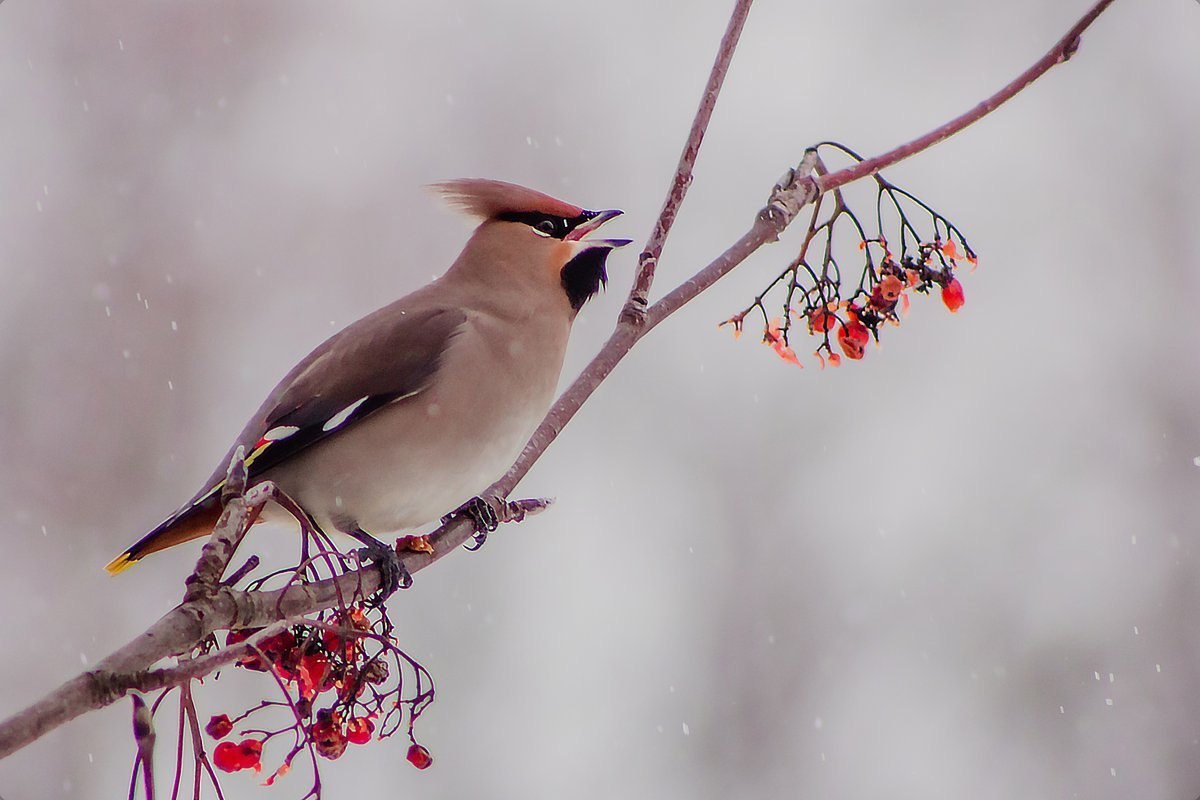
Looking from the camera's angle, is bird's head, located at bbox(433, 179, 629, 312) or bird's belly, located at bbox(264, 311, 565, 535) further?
bird's head, located at bbox(433, 179, 629, 312)

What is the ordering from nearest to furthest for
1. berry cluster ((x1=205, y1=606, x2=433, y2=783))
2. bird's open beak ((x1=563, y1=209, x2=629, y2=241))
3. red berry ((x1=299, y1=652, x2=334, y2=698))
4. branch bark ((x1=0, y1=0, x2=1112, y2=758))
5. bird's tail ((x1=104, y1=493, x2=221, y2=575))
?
branch bark ((x1=0, y1=0, x2=1112, y2=758)) < berry cluster ((x1=205, y1=606, x2=433, y2=783)) < red berry ((x1=299, y1=652, x2=334, y2=698)) < bird's tail ((x1=104, y1=493, x2=221, y2=575)) < bird's open beak ((x1=563, y1=209, x2=629, y2=241))

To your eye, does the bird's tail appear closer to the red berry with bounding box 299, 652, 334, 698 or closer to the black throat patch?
the red berry with bounding box 299, 652, 334, 698

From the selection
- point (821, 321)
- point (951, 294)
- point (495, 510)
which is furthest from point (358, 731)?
point (951, 294)

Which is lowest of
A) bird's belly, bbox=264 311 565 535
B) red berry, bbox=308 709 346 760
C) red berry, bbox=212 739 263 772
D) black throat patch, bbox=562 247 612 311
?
red berry, bbox=308 709 346 760

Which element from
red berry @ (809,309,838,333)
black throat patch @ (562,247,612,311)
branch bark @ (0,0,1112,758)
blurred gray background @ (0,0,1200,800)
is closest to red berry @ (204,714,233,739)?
branch bark @ (0,0,1112,758)

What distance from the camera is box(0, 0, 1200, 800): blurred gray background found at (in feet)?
16.1

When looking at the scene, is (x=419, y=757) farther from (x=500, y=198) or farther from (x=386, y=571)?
(x=500, y=198)

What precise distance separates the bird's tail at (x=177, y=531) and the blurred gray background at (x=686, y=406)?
264cm

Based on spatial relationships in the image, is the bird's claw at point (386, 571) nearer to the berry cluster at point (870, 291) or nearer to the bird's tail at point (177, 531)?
the bird's tail at point (177, 531)

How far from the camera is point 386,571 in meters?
1.93

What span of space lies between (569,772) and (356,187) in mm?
2836

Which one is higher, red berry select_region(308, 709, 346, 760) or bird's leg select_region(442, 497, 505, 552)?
bird's leg select_region(442, 497, 505, 552)

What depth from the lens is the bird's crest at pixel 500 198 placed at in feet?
8.85

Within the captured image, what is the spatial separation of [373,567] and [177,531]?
1.45 feet
